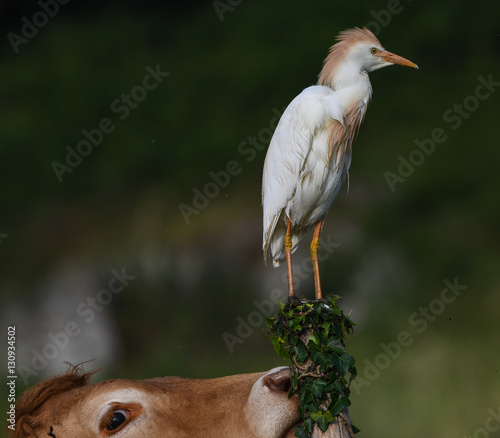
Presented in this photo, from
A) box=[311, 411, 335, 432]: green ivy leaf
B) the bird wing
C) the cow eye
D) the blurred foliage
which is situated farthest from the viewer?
the blurred foliage

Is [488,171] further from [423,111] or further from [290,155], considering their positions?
[290,155]

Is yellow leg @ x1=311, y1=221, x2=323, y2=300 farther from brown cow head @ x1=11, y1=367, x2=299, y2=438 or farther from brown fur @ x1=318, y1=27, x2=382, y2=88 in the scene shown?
brown fur @ x1=318, y1=27, x2=382, y2=88

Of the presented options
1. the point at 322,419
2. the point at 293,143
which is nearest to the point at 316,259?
the point at 293,143

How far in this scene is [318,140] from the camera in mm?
3041

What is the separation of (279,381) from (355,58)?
1.53 meters

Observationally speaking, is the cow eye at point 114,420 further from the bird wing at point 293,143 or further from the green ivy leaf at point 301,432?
the bird wing at point 293,143

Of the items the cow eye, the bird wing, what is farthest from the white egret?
the cow eye

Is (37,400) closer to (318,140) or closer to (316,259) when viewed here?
(316,259)

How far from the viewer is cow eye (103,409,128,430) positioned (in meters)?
2.42

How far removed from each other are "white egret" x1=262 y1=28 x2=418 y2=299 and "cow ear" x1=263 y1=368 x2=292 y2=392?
674 millimetres

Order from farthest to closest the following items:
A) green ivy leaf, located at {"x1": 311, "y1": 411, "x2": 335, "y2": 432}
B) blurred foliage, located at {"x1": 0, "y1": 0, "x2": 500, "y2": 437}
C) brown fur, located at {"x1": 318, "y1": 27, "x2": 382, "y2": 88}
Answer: blurred foliage, located at {"x1": 0, "y1": 0, "x2": 500, "y2": 437}
brown fur, located at {"x1": 318, "y1": 27, "x2": 382, "y2": 88}
green ivy leaf, located at {"x1": 311, "y1": 411, "x2": 335, "y2": 432}

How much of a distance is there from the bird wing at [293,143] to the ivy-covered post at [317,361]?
2.28ft

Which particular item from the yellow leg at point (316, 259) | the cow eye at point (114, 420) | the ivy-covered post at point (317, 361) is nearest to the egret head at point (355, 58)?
the yellow leg at point (316, 259)

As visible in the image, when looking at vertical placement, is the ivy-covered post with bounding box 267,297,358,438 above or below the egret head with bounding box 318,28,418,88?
below
